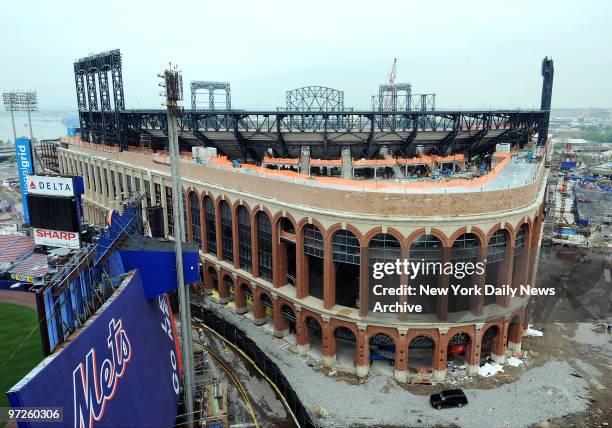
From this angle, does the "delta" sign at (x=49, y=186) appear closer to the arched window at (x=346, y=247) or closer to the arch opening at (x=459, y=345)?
the arched window at (x=346, y=247)

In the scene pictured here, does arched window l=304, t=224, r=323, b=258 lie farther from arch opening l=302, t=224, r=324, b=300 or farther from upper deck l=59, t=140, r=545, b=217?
upper deck l=59, t=140, r=545, b=217

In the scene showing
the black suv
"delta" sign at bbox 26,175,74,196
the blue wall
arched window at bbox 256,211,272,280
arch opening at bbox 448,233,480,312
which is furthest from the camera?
arched window at bbox 256,211,272,280

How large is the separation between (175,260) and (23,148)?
57.7m

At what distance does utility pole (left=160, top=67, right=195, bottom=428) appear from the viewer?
80.1ft

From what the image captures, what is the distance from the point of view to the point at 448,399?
3159 centimetres

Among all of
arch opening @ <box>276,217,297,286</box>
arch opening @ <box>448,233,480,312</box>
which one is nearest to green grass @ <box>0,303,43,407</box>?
arch opening @ <box>276,217,297,286</box>

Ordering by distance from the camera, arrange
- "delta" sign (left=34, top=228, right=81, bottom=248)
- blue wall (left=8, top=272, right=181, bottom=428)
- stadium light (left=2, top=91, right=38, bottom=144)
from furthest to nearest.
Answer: stadium light (left=2, top=91, right=38, bottom=144)
"delta" sign (left=34, top=228, right=81, bottom=248)
blue wall (left=8, top=272, right=181, bottom=428)

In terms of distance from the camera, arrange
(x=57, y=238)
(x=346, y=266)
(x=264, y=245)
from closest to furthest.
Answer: (x=57, y=238) < (x=264, y=245) < (x=346, y=266)

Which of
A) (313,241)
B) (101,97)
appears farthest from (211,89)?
(313,241)

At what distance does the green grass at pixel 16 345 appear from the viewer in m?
33.3

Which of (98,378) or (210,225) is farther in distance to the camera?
(210,225)

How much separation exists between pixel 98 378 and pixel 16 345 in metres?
28.5
